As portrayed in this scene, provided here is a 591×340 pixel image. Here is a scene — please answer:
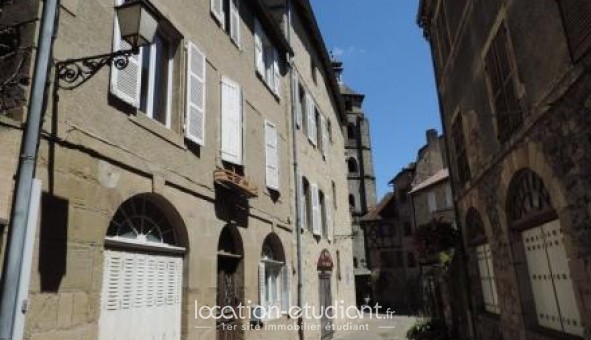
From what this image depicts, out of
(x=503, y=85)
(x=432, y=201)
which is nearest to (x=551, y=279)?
(x=503, y=85)

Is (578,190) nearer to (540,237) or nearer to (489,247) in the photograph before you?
(540,237)

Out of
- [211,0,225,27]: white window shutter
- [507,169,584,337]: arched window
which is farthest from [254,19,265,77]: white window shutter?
[507,169,584,337]: arched window

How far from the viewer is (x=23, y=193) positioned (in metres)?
3.29

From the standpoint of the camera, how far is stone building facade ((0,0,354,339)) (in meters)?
4.15

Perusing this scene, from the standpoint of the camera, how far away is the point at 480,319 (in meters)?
9.37

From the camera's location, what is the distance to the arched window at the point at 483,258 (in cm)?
870

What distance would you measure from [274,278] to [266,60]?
500 cm

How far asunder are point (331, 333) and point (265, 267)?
564 centimetres

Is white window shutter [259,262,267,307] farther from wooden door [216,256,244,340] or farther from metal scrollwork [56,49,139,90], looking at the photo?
metal scrollwork [56,49,139,90]

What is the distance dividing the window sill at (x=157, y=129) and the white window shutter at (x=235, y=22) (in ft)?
10.8

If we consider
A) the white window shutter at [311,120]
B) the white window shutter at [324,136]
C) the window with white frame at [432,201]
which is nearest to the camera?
the white window shutter at [311,120]

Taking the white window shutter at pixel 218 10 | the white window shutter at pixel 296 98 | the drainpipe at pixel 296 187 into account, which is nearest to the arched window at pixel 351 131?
the white window shutter at pixel 296 98

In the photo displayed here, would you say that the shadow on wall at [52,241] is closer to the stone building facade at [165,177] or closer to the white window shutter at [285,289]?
the stone building facade at [165,177]

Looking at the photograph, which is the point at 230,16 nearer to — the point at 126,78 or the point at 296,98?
the point at 296,98
